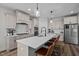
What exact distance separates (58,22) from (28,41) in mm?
773

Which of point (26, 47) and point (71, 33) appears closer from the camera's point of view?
point (26, 47)

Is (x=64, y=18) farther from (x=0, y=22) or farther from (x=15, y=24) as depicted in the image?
(x=0, y=22)

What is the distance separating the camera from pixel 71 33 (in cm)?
209

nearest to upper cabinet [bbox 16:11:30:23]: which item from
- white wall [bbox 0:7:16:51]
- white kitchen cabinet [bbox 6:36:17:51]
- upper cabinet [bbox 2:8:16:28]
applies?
upper cabinet [bbox 2:8:16:28]

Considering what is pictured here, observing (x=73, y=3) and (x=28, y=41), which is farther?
(x=28, y=41)

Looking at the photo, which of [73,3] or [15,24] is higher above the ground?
[73,3]

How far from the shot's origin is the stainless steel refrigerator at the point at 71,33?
189 centimetres

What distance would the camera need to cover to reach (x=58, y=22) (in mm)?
1877

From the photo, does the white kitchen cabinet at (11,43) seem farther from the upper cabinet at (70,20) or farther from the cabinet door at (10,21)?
the upper cabinet at (70,20)

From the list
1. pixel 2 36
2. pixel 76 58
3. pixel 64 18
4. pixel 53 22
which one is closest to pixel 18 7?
pixel 2 36

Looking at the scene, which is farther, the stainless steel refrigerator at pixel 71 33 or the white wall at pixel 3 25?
the stainless steel refrigerator at pixel 71 33

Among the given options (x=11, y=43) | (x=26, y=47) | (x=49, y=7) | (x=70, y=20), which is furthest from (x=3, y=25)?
(x=70, y=20)

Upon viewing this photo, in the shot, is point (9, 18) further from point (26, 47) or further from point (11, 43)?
point (26, 47)

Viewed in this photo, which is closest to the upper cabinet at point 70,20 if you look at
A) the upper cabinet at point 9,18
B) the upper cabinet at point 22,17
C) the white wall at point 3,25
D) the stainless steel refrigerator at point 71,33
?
the stainless steel refrigerator at point 71,33
